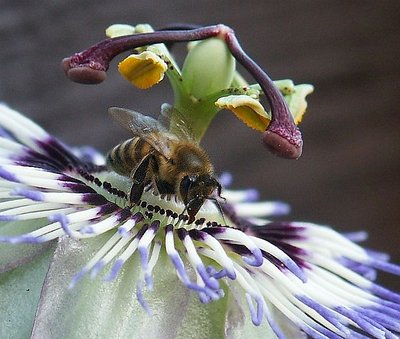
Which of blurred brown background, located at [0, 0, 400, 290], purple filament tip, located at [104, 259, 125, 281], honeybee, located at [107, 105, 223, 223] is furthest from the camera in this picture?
blurred brown background, located at [0, 0, 400, 290]

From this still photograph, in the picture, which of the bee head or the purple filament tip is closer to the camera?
the purple filament tip

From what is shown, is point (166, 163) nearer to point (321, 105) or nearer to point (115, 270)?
point (115, 270)

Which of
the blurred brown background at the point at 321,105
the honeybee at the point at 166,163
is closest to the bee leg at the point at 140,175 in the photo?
the honeybee at the point at 166,163

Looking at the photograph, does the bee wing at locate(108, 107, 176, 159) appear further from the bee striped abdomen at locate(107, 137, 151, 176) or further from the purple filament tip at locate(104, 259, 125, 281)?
the purple filament tip at locate(104, 259, 125, 281)

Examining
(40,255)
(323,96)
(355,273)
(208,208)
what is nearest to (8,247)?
(40,255)

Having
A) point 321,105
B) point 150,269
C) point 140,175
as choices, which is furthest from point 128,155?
point 321,105

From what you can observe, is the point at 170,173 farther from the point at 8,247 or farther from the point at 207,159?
the point at 8,247

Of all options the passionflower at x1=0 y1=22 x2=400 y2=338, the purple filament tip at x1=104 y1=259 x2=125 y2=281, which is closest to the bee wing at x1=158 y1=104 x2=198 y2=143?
the passionflower at x1=0 y1=22 x2=400 y2=338
